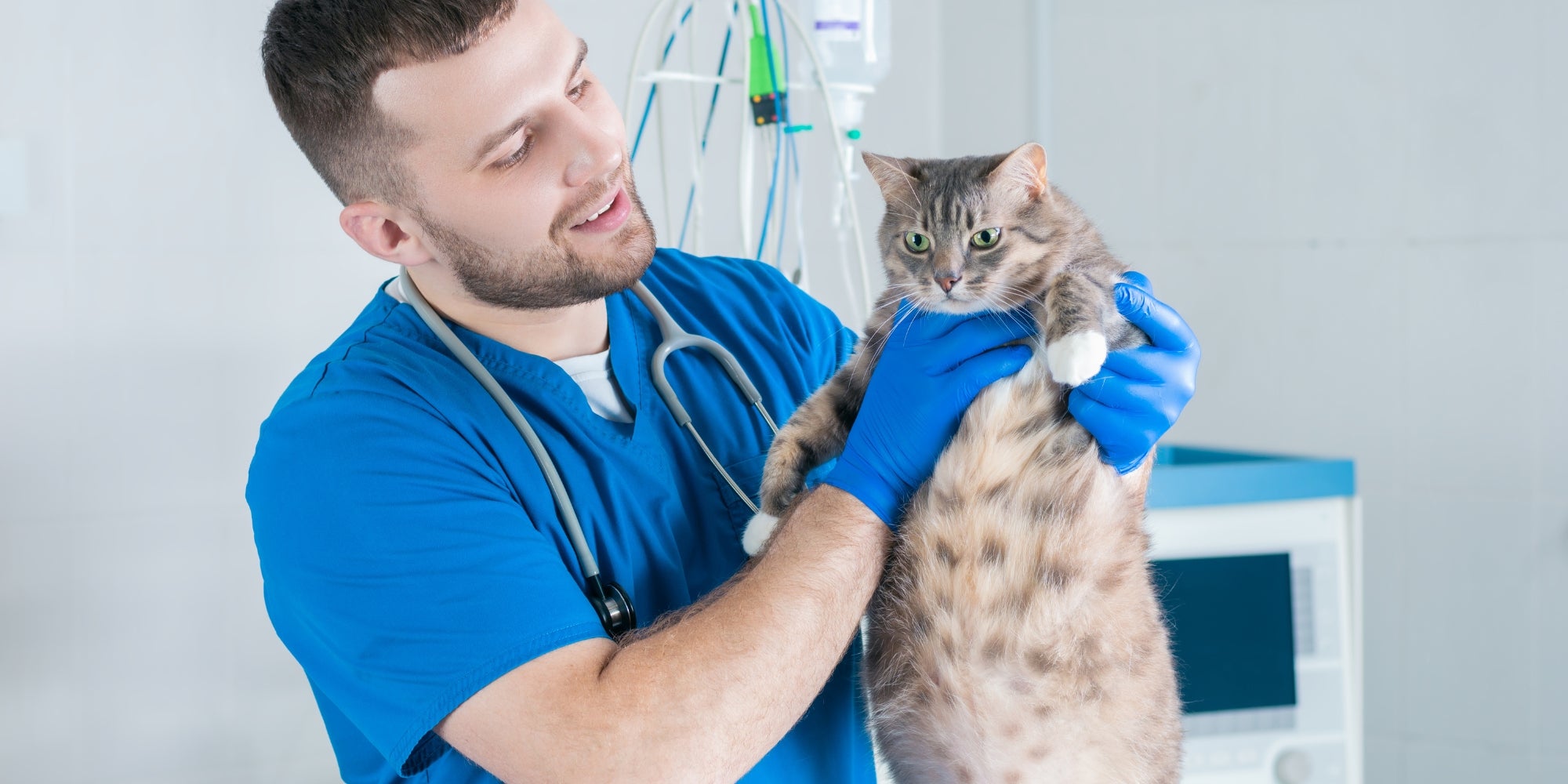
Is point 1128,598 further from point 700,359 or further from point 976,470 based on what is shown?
point 700,359

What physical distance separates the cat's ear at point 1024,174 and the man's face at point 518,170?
0.42 metres

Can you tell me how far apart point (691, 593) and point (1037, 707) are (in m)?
0.39

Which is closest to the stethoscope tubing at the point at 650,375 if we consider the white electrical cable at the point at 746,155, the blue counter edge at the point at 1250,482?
the white electrical cable at the point at 746,155

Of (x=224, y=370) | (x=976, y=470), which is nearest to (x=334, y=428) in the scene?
(x=976, y=470)

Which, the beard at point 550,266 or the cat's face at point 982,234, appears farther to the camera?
the cat's face at point 982,234

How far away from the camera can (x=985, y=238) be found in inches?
51.0

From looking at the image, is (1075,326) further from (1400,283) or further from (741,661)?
(1400,283)

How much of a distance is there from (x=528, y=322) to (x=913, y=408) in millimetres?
441

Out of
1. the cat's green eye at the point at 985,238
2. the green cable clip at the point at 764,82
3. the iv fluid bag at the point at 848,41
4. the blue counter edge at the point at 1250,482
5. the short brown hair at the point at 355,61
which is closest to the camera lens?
the short brown hair at the point at 355,61

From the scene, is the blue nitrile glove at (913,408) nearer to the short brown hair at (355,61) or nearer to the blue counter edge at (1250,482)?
the short brown hair at (355,61)

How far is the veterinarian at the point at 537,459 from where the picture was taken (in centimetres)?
96

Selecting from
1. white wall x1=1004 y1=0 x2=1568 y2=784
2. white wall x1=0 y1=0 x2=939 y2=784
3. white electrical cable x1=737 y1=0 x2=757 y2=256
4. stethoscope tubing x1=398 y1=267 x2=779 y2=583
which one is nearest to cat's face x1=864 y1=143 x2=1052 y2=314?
stethoscope tubing x1=398 y1=267 x2=779 y2=583

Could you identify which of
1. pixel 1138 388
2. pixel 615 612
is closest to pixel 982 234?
pixel 1138 388

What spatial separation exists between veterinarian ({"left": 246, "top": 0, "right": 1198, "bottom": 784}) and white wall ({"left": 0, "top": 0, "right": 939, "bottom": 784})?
102 centimetres
